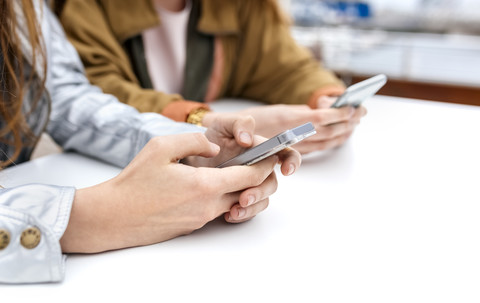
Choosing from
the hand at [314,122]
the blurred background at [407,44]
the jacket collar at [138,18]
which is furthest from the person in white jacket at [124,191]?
the blurred background at [407,44]

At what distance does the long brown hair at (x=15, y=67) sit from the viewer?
54cm

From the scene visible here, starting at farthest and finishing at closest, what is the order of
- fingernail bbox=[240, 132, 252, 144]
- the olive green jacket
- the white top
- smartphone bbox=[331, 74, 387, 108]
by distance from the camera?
the white top, the olive green jacket, smartphone bbox=[331, 74, 387, 108], fingernail bbox=[240, 132, 252, 144]

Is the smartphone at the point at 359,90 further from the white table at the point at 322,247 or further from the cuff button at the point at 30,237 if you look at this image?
the cuff button at the point at 30,237

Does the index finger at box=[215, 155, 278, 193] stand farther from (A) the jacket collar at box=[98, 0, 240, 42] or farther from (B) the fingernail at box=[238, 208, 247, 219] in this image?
(A) the jacket collar at box=[98, 0, 240, 42]

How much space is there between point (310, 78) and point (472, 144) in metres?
0.34

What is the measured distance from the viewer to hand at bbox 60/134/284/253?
15.5 inches

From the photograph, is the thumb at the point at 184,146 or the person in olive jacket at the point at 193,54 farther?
the person in olive jacket at the point at 193,54

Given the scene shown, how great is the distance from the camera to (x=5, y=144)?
2.01 feet

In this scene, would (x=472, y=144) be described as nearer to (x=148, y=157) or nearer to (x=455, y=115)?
(x=455, y=115)

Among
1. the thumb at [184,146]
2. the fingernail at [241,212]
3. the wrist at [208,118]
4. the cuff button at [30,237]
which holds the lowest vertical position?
the wrist at [208,118]

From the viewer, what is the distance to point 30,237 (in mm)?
363

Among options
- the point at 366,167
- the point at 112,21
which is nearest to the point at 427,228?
the point at 366,167

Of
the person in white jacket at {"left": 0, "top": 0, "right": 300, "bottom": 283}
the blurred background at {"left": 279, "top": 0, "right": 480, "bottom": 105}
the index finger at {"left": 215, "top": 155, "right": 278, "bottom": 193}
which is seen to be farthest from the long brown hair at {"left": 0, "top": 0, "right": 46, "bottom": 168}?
the blurred background at {"left": 279, "top": 0, "right": 480, "bottom": 105}

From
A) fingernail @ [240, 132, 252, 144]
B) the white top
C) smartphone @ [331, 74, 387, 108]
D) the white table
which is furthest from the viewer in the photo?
the white top
